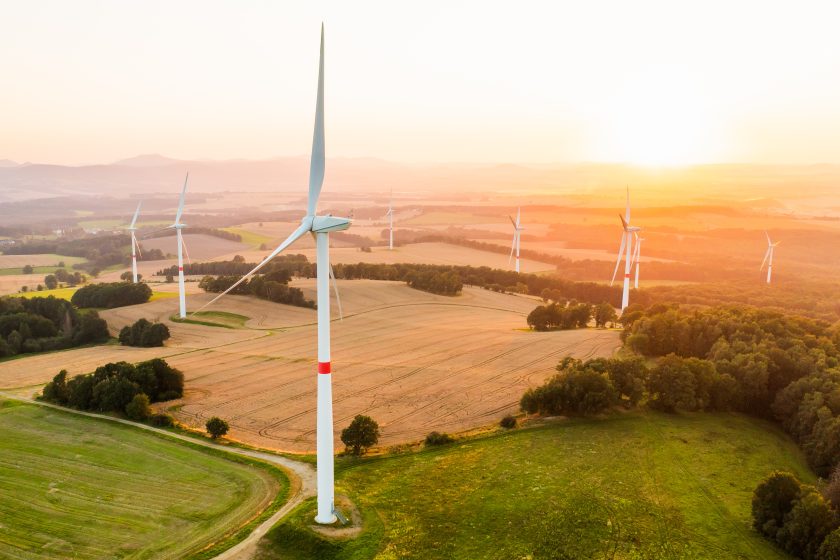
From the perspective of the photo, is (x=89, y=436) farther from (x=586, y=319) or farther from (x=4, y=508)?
(x=586, y=319)

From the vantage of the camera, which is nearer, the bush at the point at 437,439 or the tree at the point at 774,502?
the tree at the point at 774,502

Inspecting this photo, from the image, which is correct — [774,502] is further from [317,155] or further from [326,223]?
[317,155]

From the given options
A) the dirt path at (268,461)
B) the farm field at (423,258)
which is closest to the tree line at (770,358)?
the dirt path at (268,461)

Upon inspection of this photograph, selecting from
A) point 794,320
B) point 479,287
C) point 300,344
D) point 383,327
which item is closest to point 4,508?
point 300,344

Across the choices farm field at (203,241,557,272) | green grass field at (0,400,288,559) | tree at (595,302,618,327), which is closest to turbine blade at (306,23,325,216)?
green grass field at (0,400,288,559)

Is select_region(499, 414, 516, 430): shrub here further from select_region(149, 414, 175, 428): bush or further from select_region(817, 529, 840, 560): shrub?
select_region(149, 414, 175, 428): bush

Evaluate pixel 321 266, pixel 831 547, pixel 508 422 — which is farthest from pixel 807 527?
pixel 321 266

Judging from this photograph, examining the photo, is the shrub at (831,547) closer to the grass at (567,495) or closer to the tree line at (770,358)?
the grass at (567,495)
